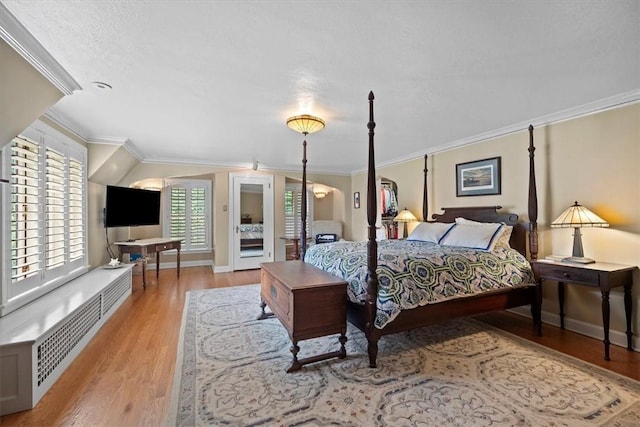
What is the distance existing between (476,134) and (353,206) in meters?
3.60

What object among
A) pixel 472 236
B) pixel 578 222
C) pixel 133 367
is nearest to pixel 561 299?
pixel 578 222

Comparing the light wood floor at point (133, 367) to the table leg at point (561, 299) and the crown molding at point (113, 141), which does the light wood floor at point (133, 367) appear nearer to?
the table leg at point (561, 299)

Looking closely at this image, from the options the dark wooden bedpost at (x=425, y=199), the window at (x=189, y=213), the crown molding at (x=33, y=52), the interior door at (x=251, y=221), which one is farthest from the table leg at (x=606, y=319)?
the window at (x=189, y=213)

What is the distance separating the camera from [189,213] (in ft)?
21.6

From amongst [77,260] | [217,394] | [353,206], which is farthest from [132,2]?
[353,206]

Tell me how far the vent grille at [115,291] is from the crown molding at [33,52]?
7.13ft

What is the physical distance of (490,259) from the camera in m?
2.94

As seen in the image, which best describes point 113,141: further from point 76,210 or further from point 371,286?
point 371,286

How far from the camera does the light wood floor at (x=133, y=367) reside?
1759 millimetres

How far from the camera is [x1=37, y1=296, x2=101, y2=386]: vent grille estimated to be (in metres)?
1.97

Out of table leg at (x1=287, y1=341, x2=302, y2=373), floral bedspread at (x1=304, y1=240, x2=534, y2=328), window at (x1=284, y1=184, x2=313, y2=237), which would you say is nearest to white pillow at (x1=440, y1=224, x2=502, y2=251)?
floral bedspread at (x1=304, y1=240, x2=534, y2=328)

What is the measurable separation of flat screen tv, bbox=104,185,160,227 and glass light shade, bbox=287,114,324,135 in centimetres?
313

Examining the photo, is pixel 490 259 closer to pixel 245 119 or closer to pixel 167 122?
pixel 245 119

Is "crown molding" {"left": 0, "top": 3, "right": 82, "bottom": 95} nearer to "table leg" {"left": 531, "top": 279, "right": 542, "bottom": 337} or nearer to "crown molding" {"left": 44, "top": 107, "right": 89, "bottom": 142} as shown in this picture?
"crown molding" {"left": 44, "top": 107, "right": 89, "bottom": 142}
